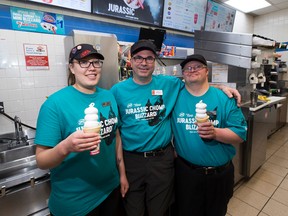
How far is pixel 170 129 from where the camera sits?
4.94ft

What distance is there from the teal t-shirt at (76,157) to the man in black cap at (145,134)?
0.61ft

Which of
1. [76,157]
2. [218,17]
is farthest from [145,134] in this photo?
[218,17]

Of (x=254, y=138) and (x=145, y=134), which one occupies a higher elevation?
(x=145, y=134)

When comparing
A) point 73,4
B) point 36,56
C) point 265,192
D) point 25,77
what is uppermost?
point 73,4

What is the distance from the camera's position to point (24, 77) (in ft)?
7.10

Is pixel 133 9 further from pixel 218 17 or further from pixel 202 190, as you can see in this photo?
pixel 202 190

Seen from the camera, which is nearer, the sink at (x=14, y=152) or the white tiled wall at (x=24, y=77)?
the sink at (x=14, y=152)

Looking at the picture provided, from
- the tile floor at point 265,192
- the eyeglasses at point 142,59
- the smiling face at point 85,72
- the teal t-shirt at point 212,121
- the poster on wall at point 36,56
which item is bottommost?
the tile floor at point 265,192

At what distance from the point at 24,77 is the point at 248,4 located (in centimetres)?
513

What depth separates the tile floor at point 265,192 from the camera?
88.8 inches

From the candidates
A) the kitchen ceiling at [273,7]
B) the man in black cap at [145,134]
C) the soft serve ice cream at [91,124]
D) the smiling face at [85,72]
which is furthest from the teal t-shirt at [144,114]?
the kitchen ceiling at [273,7]

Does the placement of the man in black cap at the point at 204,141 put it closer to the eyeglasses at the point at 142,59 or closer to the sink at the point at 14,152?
the eyeglasses at the point at 142,59

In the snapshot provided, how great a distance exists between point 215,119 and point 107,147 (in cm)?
80

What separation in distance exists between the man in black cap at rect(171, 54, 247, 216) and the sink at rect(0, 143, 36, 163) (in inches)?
61.1
